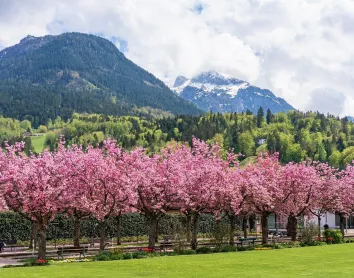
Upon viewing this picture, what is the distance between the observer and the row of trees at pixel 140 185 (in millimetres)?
34188

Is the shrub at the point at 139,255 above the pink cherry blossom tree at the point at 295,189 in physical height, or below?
below

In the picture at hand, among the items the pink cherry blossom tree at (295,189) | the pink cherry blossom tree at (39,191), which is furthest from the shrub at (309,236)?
the pink cherry blossom tree at (39,191)

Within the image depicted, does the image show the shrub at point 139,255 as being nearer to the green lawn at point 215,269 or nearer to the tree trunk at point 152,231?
the tree trunk at point 152,231

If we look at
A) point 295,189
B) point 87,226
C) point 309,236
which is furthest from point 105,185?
point 295,189

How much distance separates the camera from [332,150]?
19100cm

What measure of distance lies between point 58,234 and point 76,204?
1703 cm

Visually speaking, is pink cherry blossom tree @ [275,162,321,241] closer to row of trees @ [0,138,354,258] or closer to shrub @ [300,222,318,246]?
row of trees @ [0,138,354,258]

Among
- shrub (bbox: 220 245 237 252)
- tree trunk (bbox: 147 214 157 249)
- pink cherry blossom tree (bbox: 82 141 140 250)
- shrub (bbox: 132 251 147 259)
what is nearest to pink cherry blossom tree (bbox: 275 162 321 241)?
shrub (bbox: 220 245 237 252)

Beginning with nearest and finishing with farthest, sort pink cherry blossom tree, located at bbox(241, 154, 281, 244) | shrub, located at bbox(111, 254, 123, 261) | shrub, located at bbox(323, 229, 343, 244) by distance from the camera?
shrub, located at bbox(111, 254, 123, 261), pink cherry blossom tree, located at bbox(241, 154, 281, 244), shrub, located at bbox(323, 229, 343, 244)

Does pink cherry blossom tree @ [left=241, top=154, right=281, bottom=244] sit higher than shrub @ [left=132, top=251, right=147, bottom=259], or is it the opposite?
pink cherry blossom tree @ [left=241, top=154, right=281, bottom=244]

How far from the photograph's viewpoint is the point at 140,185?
137ft

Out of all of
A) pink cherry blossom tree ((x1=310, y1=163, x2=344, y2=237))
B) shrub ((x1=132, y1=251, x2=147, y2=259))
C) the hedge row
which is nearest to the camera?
shrub ((x1=132, y1=251, x2=147, y2=259))

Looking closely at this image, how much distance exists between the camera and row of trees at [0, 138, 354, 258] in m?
34.2

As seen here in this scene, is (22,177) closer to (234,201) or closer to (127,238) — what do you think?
(234,201)
